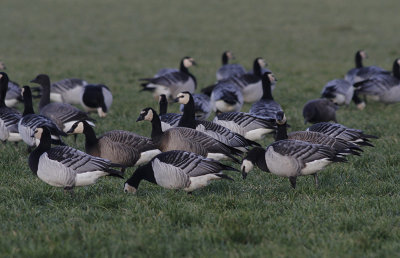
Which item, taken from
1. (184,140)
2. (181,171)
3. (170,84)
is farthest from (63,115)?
(181,171)

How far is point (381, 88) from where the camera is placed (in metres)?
16.8

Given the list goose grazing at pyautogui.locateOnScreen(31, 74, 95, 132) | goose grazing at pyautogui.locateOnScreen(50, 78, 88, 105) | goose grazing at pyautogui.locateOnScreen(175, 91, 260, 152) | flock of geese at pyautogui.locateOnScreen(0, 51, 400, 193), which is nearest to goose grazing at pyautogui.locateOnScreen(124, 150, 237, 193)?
flock of geese at pyautogui.locateOnScreen(0, 51, 400, 193)

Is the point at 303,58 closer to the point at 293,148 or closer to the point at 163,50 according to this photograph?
the point at 163,50

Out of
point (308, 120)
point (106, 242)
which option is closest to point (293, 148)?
point (106, 242)

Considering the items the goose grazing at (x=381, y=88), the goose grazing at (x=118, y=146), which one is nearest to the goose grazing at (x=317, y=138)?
the goose grazing at (x=118, y=146)

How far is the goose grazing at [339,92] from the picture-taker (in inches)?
639

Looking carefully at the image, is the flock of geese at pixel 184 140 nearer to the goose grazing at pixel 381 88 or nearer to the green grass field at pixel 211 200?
the goose grazing at pixel 381 88

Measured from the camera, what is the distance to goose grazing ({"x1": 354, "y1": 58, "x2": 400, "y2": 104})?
54.9 ft

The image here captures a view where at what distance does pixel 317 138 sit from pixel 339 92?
22.7 feet

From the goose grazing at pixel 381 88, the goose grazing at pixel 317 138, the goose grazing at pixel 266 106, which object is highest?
the goose grazing at pixel 317 138

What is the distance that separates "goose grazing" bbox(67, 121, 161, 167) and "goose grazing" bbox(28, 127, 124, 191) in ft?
4.69

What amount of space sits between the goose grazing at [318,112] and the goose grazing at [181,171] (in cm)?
602

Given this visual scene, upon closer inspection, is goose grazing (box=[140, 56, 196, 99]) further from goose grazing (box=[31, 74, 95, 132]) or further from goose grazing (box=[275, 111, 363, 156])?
goose grazing (box=[275, 111, 363, 156])

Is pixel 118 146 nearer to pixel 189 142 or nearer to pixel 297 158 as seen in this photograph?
pixel 189 142
